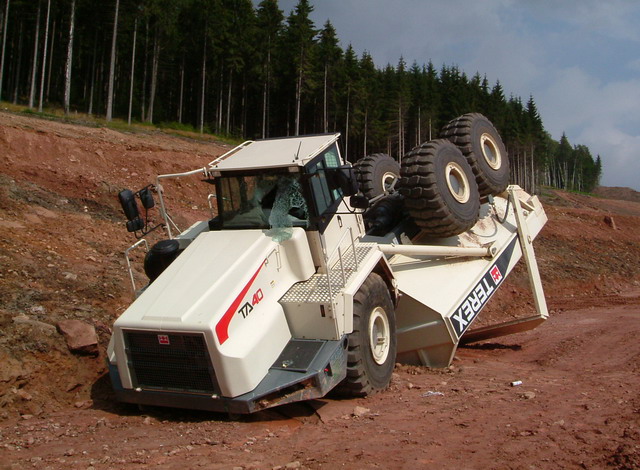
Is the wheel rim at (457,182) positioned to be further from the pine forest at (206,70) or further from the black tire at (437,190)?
the pine forest at (206,70)

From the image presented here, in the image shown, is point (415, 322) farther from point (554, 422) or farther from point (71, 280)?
point (71, 280)

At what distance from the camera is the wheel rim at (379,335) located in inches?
266

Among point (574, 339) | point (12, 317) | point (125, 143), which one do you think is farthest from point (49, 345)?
point (125, 143)

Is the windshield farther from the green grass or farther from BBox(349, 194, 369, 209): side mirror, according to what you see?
the green grass

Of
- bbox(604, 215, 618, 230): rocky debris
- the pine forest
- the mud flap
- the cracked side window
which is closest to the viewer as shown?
the mud flap

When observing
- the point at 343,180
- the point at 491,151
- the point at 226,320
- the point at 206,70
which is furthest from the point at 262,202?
the point at 206,70

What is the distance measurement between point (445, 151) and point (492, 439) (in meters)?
4.34

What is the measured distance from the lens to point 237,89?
51844mm

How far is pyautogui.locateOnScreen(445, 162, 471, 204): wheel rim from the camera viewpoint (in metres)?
8.34

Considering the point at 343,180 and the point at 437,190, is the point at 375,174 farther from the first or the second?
the point at 343,180

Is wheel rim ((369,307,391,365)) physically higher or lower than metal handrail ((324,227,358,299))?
lower

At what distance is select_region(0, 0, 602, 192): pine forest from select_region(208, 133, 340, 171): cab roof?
34.8 meters

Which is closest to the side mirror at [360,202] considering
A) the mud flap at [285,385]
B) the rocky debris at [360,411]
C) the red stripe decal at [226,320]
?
the mud flap at [285,385]

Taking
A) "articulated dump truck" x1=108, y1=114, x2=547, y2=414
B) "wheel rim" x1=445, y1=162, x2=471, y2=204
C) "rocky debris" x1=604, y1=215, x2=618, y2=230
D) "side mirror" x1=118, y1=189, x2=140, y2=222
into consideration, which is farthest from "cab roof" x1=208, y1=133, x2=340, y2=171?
"rocky debris" x1=604, y1=215, x2=618, y2=230
